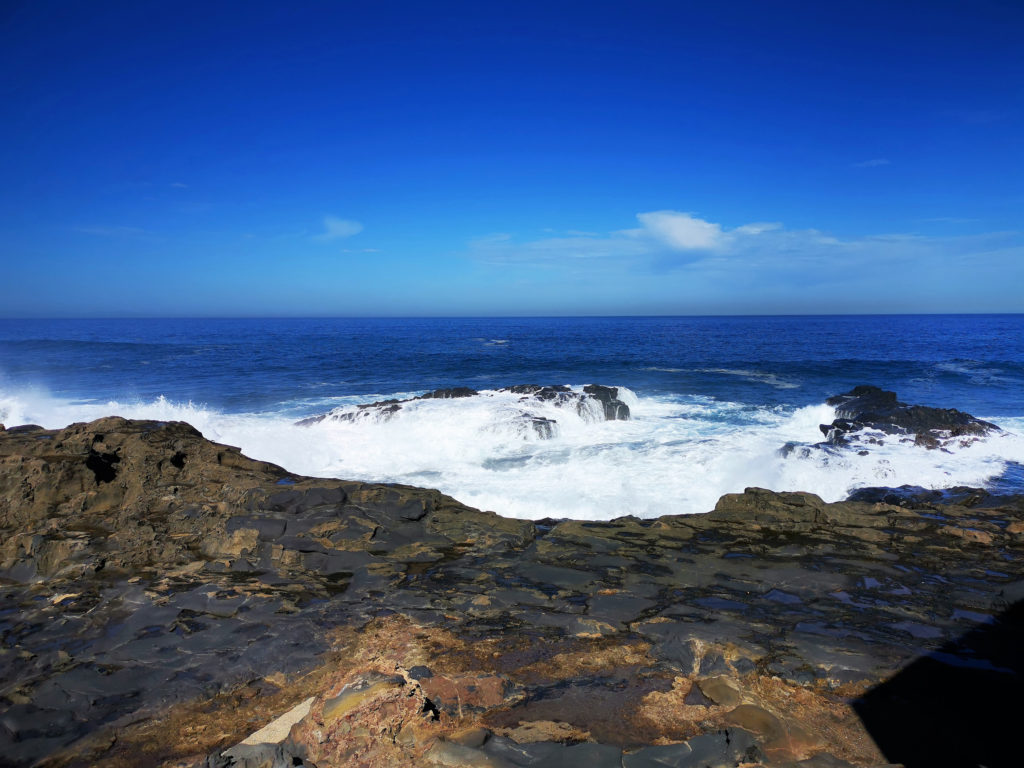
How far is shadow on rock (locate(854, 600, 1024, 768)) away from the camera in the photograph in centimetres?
402

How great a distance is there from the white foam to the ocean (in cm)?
7

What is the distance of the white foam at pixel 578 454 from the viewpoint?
499 inches

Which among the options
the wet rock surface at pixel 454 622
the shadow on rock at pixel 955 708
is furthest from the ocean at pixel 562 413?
the shadow on rock at pixel 955 708

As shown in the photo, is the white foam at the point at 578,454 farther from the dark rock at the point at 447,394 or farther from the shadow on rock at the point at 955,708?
the shadow on rock at the point at 955,708

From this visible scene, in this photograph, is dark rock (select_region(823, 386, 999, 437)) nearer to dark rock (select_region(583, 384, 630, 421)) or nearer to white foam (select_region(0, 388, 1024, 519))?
white foam (select_region(0, 388, 1024, 519))

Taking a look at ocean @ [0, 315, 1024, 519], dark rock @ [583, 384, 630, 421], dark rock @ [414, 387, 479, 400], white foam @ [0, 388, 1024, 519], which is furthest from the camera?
dark rock @ [414, 387, 479, 400]

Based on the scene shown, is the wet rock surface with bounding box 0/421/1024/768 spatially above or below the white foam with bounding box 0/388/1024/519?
above

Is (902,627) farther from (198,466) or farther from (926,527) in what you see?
(198,466)

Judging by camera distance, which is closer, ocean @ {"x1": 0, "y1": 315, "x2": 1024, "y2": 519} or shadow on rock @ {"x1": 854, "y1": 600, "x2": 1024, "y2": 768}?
shadow on rock @ {"x1": 854, "y1": 600, "x2": 1024, "y2": 768}

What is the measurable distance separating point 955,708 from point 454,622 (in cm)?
457

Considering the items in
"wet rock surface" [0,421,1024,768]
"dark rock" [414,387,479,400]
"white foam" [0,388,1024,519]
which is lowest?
"white foam" [0,388,1024,519]

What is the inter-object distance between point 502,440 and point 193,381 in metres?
24.3

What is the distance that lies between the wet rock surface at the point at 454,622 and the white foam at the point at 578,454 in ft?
9.90

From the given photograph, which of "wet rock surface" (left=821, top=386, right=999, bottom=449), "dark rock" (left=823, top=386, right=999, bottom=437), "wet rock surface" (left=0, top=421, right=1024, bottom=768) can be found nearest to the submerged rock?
"wet rock surface" (left=821, top=386, right=999, bottom=449)
